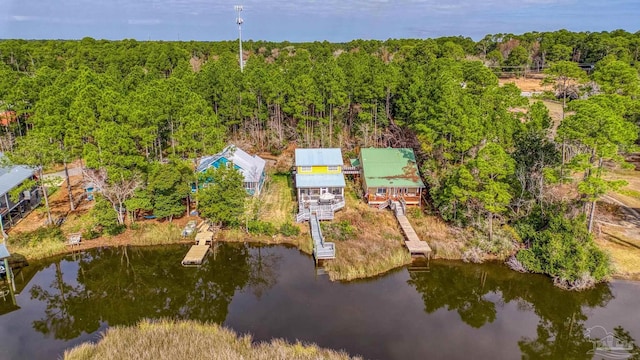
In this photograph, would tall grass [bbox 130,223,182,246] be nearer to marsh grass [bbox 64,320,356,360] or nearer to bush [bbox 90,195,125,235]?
bush [bbox 90,195,125,235]

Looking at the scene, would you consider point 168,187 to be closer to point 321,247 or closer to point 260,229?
point 260,229

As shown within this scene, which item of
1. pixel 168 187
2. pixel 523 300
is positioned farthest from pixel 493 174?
pixel 168 187

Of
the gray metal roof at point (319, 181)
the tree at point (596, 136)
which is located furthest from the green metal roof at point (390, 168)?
the tree at point (596, 136)

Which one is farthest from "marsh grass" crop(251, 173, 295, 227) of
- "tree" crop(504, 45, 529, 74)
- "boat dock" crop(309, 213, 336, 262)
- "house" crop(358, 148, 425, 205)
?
"tree" crop(504, 45, 529, 74)

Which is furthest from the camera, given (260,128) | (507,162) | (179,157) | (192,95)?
(260,128)

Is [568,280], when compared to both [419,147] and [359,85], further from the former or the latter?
[359,85]

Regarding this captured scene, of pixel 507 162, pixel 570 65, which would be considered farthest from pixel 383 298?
pixel 570 65

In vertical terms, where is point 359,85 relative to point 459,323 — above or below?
above
